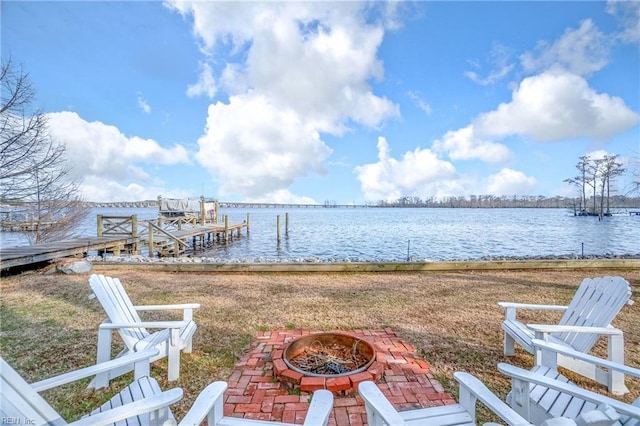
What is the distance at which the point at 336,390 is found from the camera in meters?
2.32

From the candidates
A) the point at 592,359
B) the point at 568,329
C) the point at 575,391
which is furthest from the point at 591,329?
the point at 575,391

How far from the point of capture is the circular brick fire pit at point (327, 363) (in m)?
2.37

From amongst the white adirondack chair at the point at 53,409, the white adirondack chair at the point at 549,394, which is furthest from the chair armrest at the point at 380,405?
the white adirondack chair at the point at 53,409

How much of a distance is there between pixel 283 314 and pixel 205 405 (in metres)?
2.87

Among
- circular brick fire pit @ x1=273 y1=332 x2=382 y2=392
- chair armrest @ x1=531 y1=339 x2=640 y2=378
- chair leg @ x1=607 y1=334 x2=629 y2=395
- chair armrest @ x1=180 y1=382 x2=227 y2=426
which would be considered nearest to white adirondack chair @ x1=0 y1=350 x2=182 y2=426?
chair armrest @ x1=180 y1=382 x2=227 y2=426

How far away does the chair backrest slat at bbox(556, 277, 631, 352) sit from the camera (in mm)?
2479

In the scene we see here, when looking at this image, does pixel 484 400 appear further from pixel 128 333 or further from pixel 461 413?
pixel 128 333

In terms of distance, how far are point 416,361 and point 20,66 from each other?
9836 mm

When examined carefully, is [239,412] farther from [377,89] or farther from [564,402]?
[377,89]

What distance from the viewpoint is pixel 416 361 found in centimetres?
286

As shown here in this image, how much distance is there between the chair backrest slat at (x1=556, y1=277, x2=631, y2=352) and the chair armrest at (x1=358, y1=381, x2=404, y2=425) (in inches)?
83.6

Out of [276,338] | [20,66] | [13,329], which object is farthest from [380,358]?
[20,66]

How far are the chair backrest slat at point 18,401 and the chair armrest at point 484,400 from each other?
1864mm

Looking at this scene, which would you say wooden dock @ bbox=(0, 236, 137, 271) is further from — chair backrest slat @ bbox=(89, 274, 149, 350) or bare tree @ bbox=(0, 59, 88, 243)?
chair backrest slat @ bbox=(89, 274, 149, 350)
